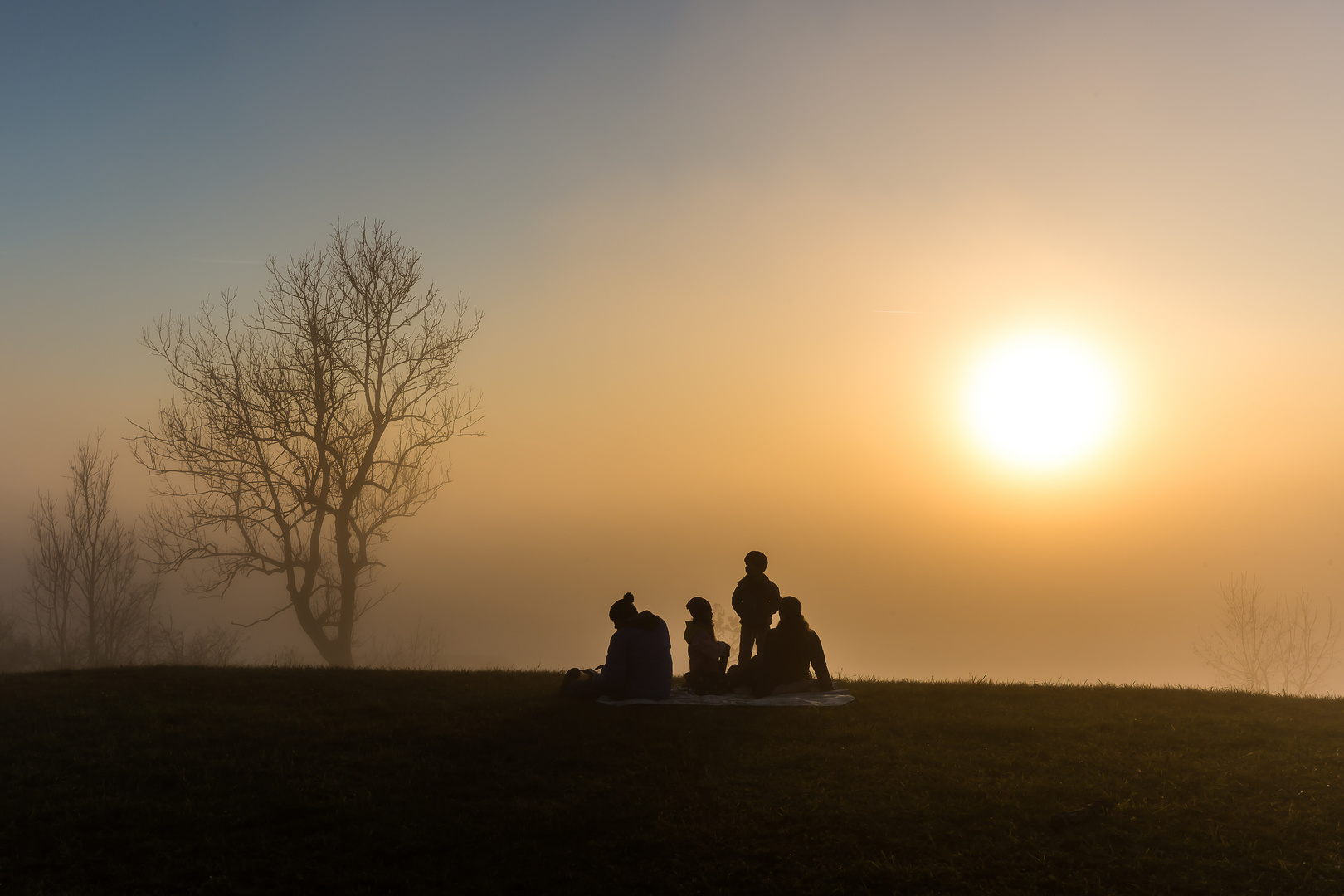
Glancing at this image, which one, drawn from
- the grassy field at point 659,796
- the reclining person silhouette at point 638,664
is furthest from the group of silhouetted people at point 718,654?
the grassy field at point 659,796

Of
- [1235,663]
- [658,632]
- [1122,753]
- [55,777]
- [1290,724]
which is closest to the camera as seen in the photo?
[55,777]

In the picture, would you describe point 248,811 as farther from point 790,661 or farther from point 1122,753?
point 1122,753

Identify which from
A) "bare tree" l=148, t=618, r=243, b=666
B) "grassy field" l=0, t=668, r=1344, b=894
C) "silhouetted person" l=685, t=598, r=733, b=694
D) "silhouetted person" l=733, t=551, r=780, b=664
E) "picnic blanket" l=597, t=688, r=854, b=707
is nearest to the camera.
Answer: "grassy field" l=0, t=668, r=1344, b=894

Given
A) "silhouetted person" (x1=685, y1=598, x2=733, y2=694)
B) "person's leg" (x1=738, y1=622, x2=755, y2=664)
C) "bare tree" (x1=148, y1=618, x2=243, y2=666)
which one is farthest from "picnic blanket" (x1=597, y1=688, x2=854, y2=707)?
"bare tree" (x1=148, y1=618, x2=243, y2=666)

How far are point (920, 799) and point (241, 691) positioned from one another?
10523 millimetres

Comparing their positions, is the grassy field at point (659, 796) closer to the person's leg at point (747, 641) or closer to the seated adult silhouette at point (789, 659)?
the seated adult silhouette at point (789, 659)

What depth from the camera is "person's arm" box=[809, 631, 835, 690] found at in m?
14.1

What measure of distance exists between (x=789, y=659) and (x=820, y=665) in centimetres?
49

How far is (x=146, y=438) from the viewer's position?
27.7m

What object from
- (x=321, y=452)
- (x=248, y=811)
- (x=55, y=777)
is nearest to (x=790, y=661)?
(x=248, y=811)

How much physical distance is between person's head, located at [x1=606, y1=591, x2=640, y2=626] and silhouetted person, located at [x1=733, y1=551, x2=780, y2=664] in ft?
→ 6.86

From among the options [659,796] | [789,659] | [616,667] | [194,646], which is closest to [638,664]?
[616,667]

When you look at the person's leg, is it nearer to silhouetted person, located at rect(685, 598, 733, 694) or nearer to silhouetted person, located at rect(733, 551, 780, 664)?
silhouetted person, located at rect(733, 551, 780, 664)

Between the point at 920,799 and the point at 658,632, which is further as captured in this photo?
the point at 658,632
